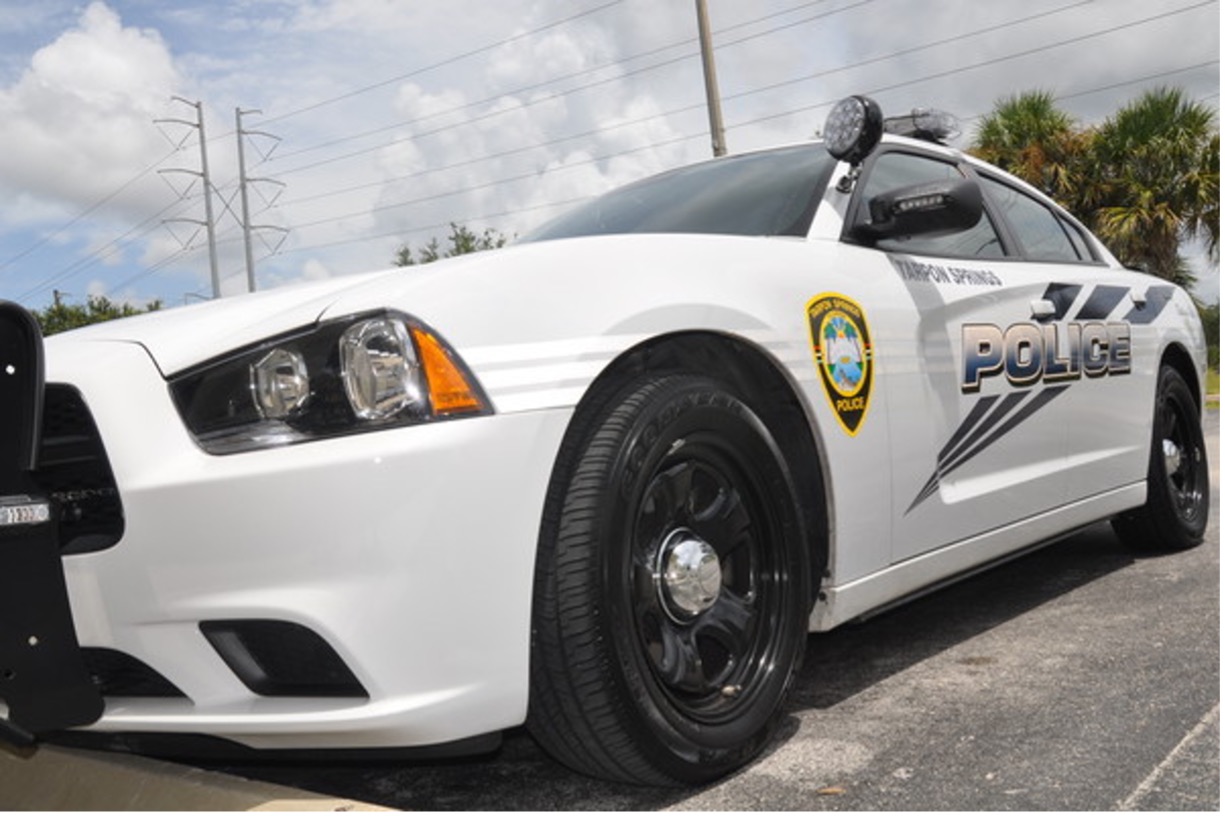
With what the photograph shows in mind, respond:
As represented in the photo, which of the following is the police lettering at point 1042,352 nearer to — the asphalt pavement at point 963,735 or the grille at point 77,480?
the asphalt pavement at point 963,735

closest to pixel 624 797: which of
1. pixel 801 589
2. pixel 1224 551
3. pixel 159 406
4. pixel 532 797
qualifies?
pixel 532 797

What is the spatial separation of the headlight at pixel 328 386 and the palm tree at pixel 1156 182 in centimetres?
1744

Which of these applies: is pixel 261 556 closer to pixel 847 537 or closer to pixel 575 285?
pixel 575 285

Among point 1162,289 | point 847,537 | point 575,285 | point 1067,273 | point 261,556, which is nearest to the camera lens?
point 261,556

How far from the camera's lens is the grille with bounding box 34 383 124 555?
2059 millimetres

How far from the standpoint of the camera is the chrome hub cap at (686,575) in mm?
2377

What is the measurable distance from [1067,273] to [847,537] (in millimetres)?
1831

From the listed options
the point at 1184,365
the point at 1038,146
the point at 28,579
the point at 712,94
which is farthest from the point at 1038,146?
the point at 28,579

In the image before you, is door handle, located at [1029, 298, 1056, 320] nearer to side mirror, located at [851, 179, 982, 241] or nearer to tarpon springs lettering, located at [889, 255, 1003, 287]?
tarpon springs lettering, located at [889, 255, 1003, 287]

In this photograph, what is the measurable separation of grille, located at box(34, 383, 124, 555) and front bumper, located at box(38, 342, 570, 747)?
5 centimetres

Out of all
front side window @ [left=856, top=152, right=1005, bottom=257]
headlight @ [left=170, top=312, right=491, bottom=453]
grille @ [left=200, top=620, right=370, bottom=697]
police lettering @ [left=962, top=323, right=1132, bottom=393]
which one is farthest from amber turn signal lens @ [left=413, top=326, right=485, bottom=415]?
police lettering @ [left=962, top=323, right=1132, bottom=393]

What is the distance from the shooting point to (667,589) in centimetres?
237

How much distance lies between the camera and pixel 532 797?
2.45 m

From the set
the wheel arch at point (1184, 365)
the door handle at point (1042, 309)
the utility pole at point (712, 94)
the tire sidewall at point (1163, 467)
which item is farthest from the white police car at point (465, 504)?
the utility pole at point (712, 94)
